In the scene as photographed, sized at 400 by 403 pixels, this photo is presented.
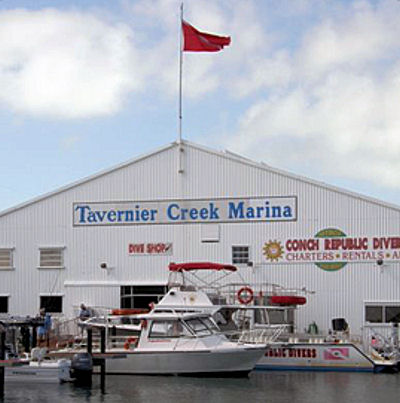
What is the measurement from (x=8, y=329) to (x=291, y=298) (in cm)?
1144

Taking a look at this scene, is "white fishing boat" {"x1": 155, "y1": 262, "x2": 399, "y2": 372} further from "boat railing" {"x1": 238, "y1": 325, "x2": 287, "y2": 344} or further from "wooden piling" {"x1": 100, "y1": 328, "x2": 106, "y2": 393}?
"wooden piling" {"x1": 100, "y1": 328, "x2": 106, "y2": 393}

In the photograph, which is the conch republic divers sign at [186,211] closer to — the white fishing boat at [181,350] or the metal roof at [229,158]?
the metal roof at [229,158]

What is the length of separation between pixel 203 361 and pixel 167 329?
1.98m

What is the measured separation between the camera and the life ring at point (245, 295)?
3659 cm

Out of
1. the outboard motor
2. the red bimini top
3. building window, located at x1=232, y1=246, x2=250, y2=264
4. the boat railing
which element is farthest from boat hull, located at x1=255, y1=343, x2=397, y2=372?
the outboard motor

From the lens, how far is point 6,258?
4128 cm

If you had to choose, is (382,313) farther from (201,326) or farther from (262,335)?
(201,326)

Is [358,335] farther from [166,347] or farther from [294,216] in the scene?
[166,347]

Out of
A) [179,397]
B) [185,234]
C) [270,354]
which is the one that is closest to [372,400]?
[179,397]

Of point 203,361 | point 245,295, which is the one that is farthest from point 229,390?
point 245,295

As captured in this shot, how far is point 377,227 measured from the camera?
1470 inches

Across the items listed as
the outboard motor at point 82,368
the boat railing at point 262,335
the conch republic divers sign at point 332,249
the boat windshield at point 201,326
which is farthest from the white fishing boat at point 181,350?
the conch republic divers sign at point 332,249

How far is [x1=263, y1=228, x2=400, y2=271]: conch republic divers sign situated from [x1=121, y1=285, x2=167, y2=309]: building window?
199 inches

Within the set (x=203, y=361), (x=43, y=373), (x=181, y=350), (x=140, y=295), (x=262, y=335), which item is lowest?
(x=43, y=373)
